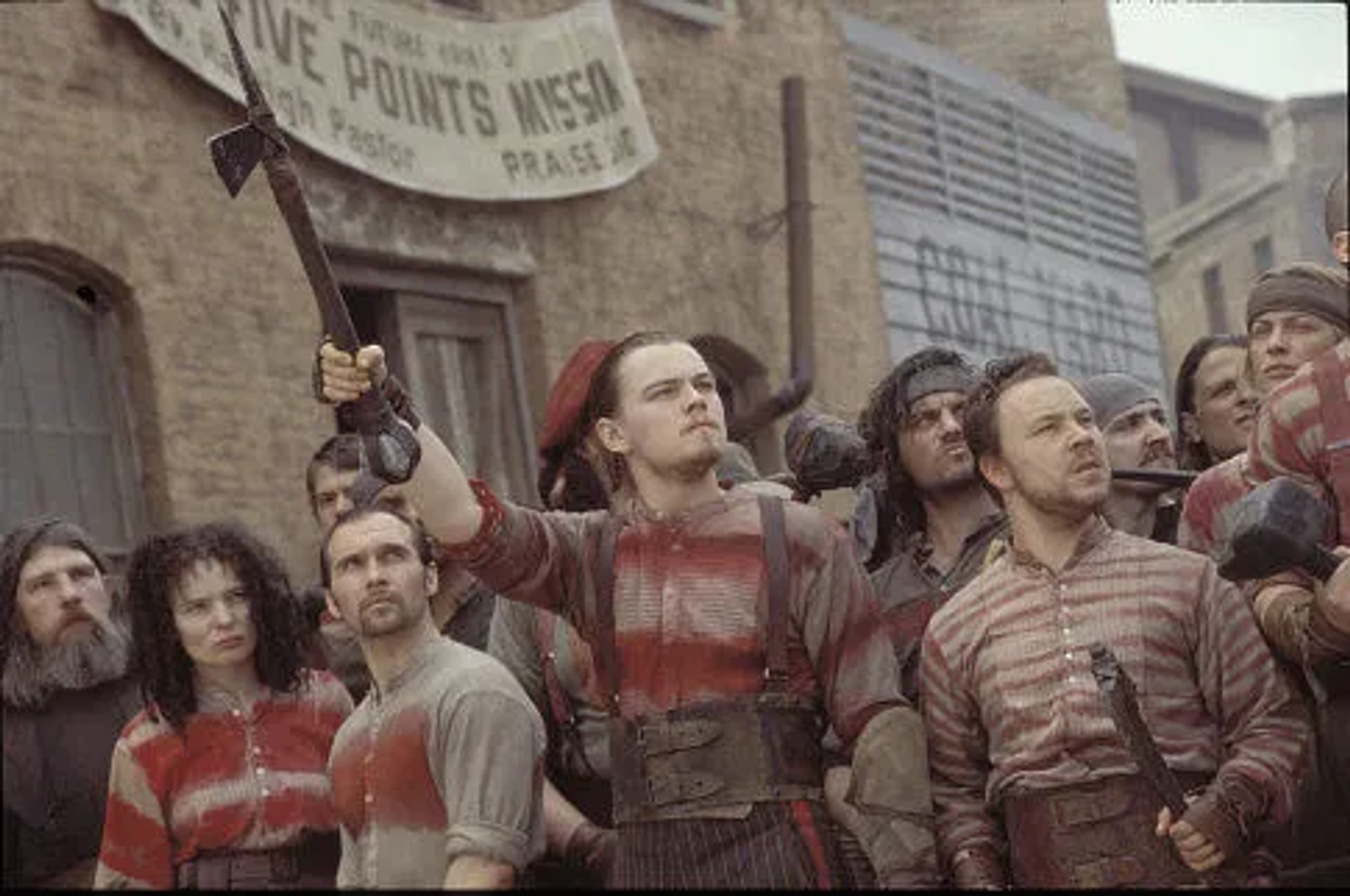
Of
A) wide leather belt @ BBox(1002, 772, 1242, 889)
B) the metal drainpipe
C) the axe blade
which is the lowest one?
wide leather belt @ BBox(1002, 772, 1242, 889)

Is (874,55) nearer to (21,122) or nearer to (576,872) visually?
(21,122)

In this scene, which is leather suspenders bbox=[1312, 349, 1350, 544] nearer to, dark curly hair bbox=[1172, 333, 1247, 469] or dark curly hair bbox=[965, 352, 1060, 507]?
dark curly hair bbox=[965, 352, 1060, 507]

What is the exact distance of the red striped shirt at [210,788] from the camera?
15.8 feet

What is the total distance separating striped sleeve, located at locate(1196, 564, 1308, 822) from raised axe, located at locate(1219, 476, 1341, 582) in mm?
361

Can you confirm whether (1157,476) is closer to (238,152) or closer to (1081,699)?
(1081,699)

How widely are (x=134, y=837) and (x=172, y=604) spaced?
0.53m

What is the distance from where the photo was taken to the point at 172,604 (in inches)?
201

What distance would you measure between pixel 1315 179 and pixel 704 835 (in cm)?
2578

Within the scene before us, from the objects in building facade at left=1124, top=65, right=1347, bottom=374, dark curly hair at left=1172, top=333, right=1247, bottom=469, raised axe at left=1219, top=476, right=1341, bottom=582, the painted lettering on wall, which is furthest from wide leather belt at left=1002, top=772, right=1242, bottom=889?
building facade at left=1124, top=65, right=1347, bottom=374

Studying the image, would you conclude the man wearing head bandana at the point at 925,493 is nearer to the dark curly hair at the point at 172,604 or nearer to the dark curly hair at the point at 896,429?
the dark curly hair at the point at 896,429

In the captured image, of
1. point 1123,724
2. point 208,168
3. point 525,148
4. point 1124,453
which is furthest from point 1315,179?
point 1123,724

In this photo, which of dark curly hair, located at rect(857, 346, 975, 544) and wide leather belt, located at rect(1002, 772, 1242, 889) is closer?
wide leather belt, located at rect(1002, 772, 1242, 889)

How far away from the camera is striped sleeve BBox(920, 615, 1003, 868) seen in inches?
172

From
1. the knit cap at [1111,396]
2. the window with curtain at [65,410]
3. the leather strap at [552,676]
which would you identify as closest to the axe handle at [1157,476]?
the knit cap at [1111,396]
